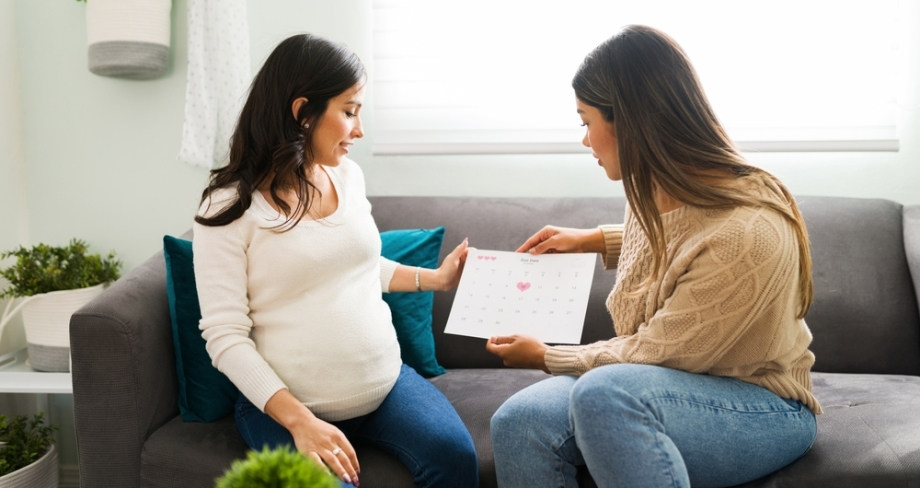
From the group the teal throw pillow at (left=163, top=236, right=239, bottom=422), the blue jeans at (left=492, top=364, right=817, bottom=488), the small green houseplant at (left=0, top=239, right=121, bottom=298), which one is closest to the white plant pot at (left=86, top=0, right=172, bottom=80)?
the small green houseplant at (left=0, top=239, right=121, bottom=298)

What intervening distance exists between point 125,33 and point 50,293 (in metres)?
0.72

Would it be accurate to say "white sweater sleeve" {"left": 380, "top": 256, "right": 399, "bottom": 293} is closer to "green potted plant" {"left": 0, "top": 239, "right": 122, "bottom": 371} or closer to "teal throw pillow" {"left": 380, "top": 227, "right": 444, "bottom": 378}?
"teal throw pillow" {"left": 380, "top": 227, "right": 444, "bottom": 378}

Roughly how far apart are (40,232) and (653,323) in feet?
6.34

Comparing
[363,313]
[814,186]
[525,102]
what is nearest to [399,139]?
[525,102]

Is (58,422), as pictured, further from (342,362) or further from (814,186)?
(814,186)

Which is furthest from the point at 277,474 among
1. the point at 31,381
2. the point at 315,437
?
the point at 31,381

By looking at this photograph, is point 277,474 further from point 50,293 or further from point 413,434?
point 50,293

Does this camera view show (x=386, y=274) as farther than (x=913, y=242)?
No

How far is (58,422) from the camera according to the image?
2279 millimetres

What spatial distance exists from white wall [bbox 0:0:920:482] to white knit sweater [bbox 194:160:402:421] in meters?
0.86

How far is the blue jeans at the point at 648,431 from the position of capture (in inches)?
Answer: 42.8

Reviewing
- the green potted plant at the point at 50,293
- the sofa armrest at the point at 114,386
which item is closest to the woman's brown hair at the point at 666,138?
the sofa armrest at the point at 114,386

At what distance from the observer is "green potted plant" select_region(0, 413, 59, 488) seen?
1.80m

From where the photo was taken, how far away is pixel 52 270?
77.5 inches
